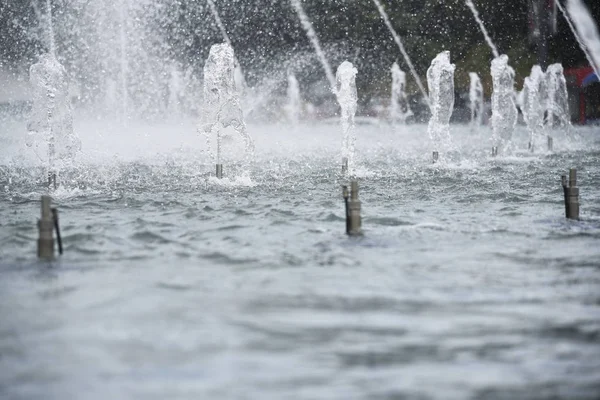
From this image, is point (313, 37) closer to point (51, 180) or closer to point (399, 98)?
point (399, 98)

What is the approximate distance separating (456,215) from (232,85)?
10130mm

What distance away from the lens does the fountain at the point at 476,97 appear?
2502 inches

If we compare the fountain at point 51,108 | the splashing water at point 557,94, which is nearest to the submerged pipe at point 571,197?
the fountain at point 51,108

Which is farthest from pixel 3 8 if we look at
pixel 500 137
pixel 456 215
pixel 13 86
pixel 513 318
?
pixel 513 318

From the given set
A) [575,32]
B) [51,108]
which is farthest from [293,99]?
[51,108]

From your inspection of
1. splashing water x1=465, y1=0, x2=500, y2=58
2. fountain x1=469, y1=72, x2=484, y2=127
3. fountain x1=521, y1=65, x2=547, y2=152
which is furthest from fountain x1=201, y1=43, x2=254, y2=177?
splashing water x1=465, y1=0, x2=500, y2=58

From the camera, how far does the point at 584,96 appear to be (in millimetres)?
60188

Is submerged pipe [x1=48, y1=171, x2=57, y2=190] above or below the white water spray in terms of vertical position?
below

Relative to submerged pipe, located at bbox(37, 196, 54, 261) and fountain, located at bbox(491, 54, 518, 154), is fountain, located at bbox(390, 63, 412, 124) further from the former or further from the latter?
submerged pipe, located at bbox(37, 196, 54, 261)

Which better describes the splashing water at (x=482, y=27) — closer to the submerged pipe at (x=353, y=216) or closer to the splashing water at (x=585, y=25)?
the splashing water at (x=585, y=25)

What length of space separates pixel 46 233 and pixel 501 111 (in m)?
24.5

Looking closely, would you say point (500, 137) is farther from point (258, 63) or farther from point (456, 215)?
point (258, 63)

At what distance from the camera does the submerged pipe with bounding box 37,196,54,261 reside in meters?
11.6

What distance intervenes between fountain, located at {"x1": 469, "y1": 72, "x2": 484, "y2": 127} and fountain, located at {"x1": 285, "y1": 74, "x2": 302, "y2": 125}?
39.3 ft
